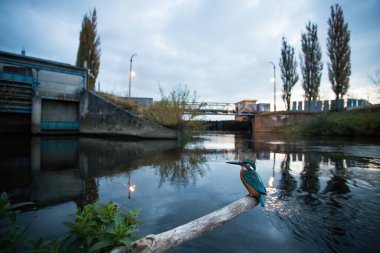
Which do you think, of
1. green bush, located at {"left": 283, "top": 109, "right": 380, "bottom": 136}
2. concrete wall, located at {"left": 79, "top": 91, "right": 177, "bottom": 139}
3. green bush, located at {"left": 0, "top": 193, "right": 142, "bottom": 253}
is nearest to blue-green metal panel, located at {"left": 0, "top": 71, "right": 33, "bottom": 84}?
concrete wall, located at {"left": 79, "top": 91, "right": 177, "bottom": 139}

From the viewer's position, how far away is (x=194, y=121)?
12.6 m

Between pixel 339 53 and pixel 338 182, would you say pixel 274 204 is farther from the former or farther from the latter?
pixel 339 53

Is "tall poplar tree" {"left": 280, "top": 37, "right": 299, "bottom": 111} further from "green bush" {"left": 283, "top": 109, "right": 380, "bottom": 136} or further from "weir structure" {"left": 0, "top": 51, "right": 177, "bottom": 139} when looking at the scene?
"weir structure" {"left": 0, "top": 51, "right": 177, "bottom": 139}

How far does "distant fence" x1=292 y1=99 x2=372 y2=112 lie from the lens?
85.5ft

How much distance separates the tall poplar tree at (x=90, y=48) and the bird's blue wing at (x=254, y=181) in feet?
83.7

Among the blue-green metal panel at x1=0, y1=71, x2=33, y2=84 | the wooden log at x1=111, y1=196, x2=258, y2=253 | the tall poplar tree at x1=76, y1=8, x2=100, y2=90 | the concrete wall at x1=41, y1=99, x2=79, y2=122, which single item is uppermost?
the tall poplar tree at x1=76, y1=8, x2=100, y2=90

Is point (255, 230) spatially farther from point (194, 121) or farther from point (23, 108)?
point (23, 108)

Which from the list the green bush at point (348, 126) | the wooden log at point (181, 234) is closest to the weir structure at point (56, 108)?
the wooden log at point (181, 234)

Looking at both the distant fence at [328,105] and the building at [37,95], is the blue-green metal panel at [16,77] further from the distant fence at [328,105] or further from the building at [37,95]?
the distant fence at [328,105]

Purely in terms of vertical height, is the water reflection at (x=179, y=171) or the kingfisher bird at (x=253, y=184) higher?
the kingfisher bird at (x=253, y=184)

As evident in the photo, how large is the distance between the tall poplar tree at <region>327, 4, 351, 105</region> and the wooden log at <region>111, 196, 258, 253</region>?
31856 millimetres

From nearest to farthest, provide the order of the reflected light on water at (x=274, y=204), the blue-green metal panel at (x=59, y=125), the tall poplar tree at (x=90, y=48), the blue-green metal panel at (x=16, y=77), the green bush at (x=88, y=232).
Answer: the green bush at (x=88, y=232) < the reflected light on water at (x=274, y=204) < the blue-green metal panel at (x=16, y=77) < the blue-green metal panel at (x=59, y=125) < the tall poplar tree at (x=90, y=48)

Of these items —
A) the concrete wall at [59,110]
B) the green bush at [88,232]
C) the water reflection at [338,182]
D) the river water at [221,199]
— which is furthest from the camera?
the concrete wall at [59,110]

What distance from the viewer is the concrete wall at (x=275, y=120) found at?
91.7 ft
